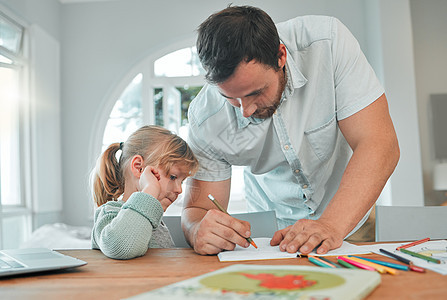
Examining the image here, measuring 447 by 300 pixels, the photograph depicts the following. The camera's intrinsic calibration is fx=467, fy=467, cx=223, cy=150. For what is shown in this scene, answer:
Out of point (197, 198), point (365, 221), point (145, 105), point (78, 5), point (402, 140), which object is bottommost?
point (365, 221)

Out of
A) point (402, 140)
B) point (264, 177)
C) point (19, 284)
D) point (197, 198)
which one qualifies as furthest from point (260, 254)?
point (402, 140)

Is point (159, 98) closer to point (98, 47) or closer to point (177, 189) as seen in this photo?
point (98, 47)

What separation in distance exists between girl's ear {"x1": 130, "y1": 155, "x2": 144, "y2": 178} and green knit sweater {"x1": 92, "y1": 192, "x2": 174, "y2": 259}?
251 mm

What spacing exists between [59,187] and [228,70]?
14.4 feet

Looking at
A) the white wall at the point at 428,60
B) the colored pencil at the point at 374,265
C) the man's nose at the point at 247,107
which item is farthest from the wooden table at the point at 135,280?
the white wall at the point at 428,60

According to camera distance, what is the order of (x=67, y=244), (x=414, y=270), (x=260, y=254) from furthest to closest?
Answer: (x=67, y=244) < (x=260, y=254) < (x=414, y=270)

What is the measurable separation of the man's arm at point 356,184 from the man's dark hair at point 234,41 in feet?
1.04

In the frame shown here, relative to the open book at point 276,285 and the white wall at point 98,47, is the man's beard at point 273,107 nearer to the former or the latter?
the open book at point 276,285

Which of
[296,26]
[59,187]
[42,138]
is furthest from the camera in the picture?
[59,187]

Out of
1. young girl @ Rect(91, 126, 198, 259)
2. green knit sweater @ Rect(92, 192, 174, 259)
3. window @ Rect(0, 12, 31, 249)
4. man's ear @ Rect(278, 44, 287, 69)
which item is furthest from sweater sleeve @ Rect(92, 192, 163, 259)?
window @ Rect(0, 12, 31, 249)

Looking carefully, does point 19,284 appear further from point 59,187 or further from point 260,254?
point 59,187

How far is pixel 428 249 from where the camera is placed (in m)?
0.92

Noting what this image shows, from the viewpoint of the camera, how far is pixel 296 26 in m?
1.43

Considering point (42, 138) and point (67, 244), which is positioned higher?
point (42, 138)
